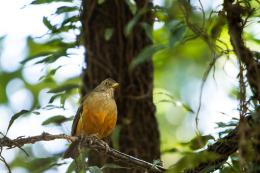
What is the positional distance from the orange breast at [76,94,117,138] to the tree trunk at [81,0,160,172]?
0.18m

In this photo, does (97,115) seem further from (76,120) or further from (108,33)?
(108,33)

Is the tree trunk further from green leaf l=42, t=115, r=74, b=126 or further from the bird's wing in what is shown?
green leaf l=42, t=115, r=74, b=126

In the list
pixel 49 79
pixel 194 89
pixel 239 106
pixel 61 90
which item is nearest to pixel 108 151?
pixel 239 106

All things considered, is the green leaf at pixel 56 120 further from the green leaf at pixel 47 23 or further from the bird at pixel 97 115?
the green leaf at pixel 47 23

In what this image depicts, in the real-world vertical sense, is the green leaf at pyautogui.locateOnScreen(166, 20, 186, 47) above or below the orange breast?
above

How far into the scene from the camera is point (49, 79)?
6074mm

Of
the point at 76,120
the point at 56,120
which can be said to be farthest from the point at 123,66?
the point at 56,120

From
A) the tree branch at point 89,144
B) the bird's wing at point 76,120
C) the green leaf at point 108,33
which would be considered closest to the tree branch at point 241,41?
the tree branch at point 89,144

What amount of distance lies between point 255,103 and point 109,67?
8.08ft

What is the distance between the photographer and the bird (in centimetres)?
547

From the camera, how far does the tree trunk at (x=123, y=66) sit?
560 cm

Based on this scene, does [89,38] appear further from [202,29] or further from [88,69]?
[202,29]

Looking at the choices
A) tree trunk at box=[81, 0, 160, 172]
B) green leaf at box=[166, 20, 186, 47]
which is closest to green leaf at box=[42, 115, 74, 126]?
tree trunk at box=[81, 0, 160, 172]

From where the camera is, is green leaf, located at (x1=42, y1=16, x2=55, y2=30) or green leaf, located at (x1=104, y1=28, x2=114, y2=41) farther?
green leaf, located at (x1=104, y1=28, x2=114, y2=41)
